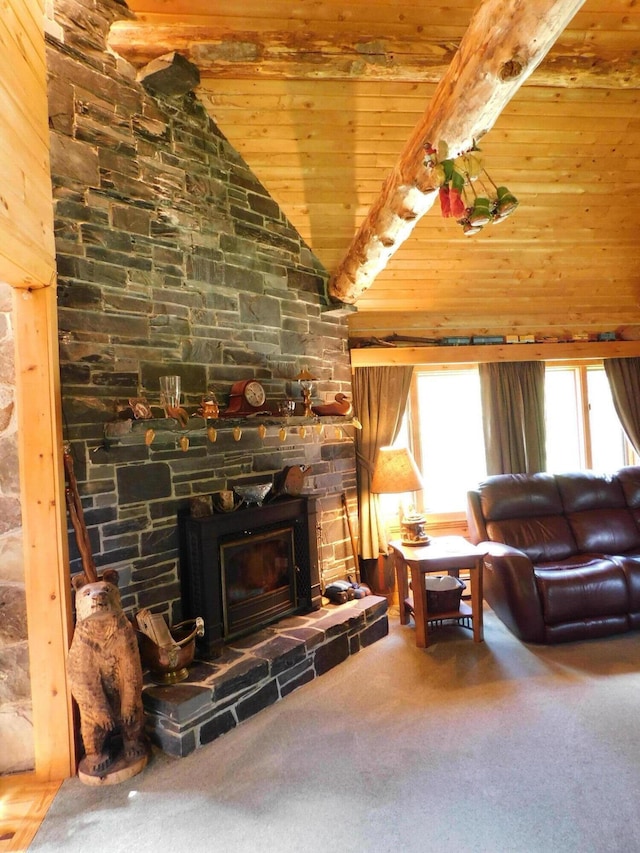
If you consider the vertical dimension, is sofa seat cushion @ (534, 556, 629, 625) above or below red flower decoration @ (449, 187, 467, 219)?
below

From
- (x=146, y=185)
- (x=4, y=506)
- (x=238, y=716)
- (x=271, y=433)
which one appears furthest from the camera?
(x=271, y=433)

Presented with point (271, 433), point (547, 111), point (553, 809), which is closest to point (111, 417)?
point (271, 433)

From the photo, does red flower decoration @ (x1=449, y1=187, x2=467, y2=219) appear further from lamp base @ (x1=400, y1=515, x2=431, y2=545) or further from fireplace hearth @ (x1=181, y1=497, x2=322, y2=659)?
lamp base @ (x1=400, y1=515, x2=431, y2=545)

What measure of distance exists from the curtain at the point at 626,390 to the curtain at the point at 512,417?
782mm

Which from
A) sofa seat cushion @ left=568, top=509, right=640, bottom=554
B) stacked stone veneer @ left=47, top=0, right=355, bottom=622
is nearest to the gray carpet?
stacked stone veneer @ left=47, top=0, right=355, bottom=622

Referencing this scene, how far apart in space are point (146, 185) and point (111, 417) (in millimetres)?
1341

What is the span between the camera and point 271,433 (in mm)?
3656

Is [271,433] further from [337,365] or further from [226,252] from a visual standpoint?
[226,252]

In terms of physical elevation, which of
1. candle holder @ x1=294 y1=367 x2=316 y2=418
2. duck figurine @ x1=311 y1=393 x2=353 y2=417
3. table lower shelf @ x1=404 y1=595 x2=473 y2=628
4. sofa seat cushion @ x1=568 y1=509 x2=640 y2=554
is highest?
candle holder @ x1=294 y1=367 x2=316 y2=418

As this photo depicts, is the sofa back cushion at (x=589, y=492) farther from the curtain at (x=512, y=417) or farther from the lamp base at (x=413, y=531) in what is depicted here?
the lamp base at (x=413, y=531)

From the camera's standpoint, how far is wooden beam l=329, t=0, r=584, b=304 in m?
1.71

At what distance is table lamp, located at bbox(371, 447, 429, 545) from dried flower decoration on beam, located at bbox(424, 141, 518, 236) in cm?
206

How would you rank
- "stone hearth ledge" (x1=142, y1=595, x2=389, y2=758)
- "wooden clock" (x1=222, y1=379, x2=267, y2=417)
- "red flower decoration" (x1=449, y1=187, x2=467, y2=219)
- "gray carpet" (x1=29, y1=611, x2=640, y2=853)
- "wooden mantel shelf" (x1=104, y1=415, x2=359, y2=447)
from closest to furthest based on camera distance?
"gray carpet" (x1=29, y1=611, x2=640, y2=853) → "red flower decoration" (x1=449, y1=187, x2=467, y2=219) → "stone hearth ledge" (x1=142, y1=595, x2=389, y2=758) → "wooden mantel shelf" (x1=104, y1=415, x2=359, y2=447) → "wooden clock" (x1=222, y1=379, x2=267, y2=417)

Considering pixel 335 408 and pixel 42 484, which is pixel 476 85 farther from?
pixel 42 484
